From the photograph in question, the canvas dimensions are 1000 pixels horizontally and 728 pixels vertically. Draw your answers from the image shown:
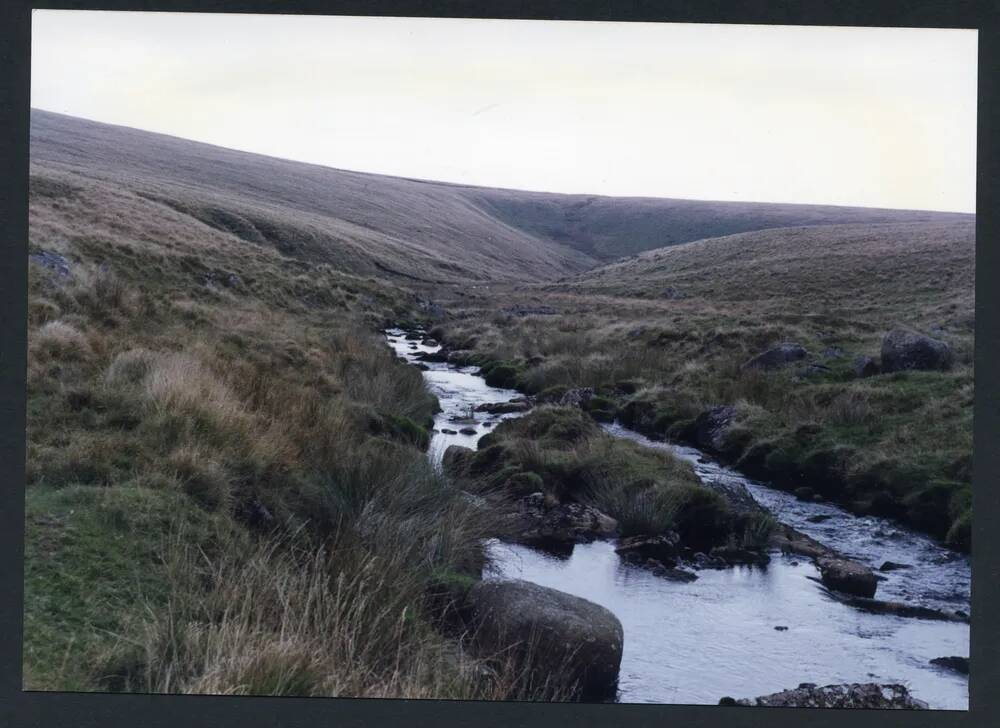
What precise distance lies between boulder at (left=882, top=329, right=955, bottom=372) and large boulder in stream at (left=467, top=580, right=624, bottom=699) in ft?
27.4

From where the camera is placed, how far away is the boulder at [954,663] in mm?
6363

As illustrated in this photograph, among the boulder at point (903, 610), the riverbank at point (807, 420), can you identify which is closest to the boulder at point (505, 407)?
the riverbank at point (807, 420)

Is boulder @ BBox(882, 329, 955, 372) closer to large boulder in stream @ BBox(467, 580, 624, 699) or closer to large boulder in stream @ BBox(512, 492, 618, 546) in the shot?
large boulder in stream @ BBox(512, 492, 618, 546)

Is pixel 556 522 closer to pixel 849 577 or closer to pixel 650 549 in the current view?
pixel 650 549

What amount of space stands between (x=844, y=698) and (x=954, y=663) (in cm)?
124

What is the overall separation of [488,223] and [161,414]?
54.4 m

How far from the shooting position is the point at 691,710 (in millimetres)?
4961

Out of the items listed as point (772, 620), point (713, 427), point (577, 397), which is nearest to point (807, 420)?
point (713, 427)

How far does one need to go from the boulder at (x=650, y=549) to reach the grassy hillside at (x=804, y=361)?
241 centimetres

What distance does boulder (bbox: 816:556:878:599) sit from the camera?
750 centimetres

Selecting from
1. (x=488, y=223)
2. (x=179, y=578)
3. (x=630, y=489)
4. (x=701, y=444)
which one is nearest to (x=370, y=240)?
(x=488, y=223)

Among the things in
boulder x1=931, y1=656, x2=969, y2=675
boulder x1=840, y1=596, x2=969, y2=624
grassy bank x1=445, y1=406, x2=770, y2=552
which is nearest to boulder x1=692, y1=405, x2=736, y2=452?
grassy bank x1=445, y1=406, x2=770, y2=552

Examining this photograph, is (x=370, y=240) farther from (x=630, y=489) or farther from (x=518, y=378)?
(x=630, y=489)

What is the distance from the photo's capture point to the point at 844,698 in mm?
5801
